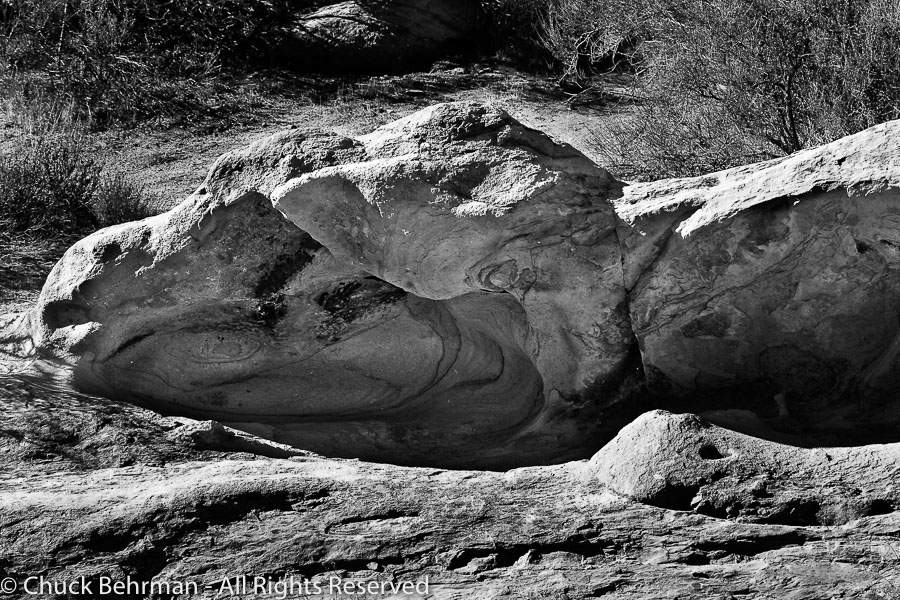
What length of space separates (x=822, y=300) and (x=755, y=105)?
351 cm

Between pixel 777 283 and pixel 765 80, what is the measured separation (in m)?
3.56

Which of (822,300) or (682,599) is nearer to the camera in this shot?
(682,599)

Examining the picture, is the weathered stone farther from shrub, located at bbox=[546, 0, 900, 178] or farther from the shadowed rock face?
shrub, located at bbox=[546, 0, 900, 178]

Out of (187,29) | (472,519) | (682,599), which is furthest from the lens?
(187,29)

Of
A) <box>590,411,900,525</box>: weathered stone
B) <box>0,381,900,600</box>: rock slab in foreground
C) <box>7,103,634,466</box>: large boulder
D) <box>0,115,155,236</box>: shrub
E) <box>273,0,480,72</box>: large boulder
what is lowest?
<box>0,381,900,600</box>: rock slab in foreground

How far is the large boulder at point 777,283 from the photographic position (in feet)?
10.8

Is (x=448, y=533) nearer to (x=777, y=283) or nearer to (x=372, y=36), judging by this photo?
(x=777, y=283)

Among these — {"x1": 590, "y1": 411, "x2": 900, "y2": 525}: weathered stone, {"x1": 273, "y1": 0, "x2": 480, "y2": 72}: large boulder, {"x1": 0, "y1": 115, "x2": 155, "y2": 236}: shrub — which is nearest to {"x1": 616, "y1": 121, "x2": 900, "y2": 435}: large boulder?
{"x1": 590, "y1": 411, "x2": 900, "y2": 525}: weathered stone

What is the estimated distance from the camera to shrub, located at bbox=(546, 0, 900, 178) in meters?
6.38

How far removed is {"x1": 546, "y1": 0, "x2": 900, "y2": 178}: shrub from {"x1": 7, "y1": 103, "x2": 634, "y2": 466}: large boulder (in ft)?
10.6

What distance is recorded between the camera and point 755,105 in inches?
265

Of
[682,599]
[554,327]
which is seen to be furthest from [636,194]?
[682,599]

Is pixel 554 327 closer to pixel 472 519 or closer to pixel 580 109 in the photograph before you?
pixel 472 519

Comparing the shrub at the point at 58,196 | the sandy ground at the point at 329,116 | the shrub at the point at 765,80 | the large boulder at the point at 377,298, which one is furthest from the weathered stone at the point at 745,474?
the sandy ground at the point at 329,116
